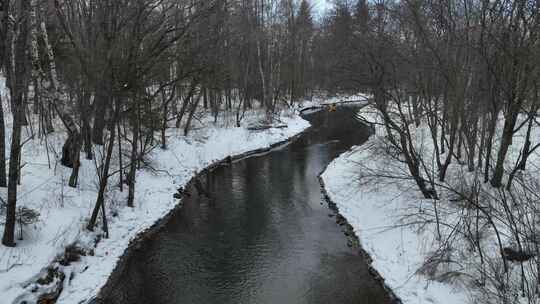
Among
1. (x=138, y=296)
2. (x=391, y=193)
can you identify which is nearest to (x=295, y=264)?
(x=138, y=296)

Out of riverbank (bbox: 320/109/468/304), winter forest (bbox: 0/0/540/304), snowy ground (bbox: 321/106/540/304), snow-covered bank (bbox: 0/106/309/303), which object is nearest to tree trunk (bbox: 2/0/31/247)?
winter forest (bbox: 0/0/540/304)

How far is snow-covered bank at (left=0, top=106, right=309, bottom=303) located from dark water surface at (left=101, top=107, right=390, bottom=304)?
0.68 meters

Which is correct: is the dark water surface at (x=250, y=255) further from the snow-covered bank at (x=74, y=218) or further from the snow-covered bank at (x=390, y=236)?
the snow-covered bank at (x=74, y=218)

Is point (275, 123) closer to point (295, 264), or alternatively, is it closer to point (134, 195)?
point (134, 195)

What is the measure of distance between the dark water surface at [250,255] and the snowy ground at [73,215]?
691 millimetres

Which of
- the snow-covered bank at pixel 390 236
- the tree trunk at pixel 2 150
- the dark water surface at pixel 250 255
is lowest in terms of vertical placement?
the dark water surface at pixel 250 255

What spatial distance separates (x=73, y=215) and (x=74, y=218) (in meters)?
0.15

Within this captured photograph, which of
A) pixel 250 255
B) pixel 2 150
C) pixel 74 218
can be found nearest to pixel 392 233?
pixel 250 255

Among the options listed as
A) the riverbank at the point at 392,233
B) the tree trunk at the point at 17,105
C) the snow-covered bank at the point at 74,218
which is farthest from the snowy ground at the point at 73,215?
the riverbank at the point at 392,233

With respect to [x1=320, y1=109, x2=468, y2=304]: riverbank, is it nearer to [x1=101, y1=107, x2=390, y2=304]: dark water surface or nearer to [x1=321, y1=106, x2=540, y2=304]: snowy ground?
[x1=321, y1=106, x2=540, y2=304]: snowy ground

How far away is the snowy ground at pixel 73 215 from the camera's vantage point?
845 centimetres

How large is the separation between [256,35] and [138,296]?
25.1 meters

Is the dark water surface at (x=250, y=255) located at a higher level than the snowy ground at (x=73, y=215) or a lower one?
lower

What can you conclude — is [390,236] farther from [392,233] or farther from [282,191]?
[282,191]
